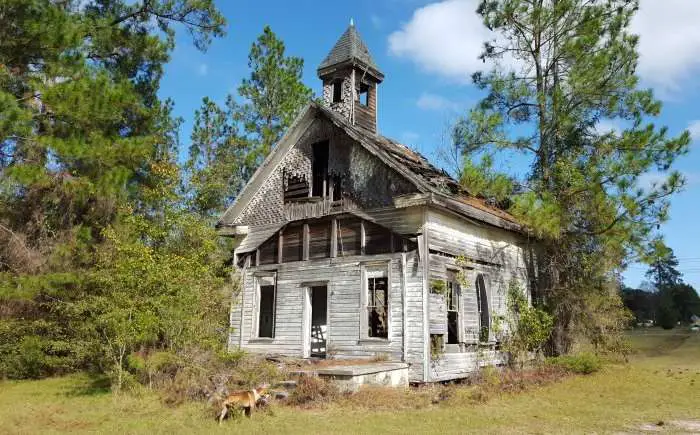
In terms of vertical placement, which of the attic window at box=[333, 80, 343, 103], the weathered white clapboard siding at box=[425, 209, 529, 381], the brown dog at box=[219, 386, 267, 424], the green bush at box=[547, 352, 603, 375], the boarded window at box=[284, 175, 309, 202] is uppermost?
the attic window at box=[333, 80, 343, 103]

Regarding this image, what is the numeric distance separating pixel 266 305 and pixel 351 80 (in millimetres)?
7902

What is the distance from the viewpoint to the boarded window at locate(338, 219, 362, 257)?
14.6m

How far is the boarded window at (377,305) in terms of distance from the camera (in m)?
14.2

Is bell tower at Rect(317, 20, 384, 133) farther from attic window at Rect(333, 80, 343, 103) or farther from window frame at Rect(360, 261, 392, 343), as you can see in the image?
window frame at Rect(360, 261, 392, 343)

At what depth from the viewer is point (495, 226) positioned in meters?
16.2

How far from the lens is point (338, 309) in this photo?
47.2 ft

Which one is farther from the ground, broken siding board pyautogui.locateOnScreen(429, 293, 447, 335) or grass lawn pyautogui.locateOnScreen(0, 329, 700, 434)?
broken siding board pyautogui.locateOnScreen(429, 293, 447, 335)

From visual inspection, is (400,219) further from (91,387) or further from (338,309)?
(91,387)

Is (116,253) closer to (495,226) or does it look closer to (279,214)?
(279,214)

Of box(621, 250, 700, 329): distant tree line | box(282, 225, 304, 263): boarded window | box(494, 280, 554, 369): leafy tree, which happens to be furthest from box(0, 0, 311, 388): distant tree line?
box(621, 250, 700, 329): distant tree line

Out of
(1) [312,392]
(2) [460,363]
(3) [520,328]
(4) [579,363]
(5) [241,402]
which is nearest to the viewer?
(5) [241,402]

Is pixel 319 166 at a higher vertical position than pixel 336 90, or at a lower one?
lower

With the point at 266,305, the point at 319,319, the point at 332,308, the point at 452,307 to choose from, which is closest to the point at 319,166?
the point at 332,308

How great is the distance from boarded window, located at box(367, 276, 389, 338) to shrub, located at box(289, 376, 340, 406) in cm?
344
